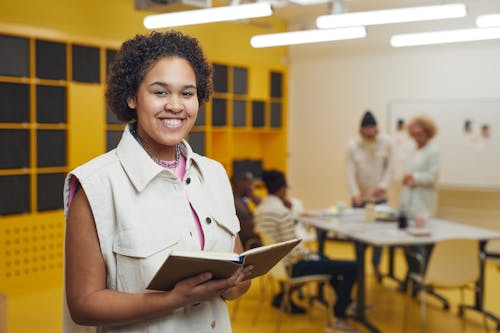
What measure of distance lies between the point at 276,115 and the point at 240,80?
95cm

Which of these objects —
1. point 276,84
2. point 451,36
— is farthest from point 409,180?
point 276,84

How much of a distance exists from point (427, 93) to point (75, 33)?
4430 millimetres

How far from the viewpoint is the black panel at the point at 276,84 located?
8992mm

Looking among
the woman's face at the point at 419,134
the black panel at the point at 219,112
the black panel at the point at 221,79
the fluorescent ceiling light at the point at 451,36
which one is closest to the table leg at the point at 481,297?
the woman's face at the point at 419,134

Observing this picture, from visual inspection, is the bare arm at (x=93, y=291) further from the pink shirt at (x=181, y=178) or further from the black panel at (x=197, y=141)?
the black panel at (x=197, y=141)

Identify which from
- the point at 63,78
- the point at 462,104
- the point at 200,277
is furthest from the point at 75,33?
the point at 200,277

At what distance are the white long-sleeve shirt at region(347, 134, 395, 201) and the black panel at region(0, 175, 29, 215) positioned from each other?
3.43 m

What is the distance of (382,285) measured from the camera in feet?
21.3

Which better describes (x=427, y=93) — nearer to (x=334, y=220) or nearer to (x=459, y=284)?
(x=334, y=220)

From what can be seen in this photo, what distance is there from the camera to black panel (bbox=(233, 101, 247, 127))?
27.5 ft

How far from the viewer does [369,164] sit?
276 inches

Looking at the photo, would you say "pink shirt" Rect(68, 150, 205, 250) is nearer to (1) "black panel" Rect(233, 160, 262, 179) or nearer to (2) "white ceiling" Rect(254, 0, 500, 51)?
(2) "white ceiling" Rect(254, 0, 500, 51)

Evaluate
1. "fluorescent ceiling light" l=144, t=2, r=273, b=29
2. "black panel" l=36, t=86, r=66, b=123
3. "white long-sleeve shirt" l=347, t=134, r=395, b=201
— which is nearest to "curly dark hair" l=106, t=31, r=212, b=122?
"fluorescent ceiling light" l=144, t=2, r=273, b=29

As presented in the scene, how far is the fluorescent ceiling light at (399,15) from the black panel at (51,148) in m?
3.01
